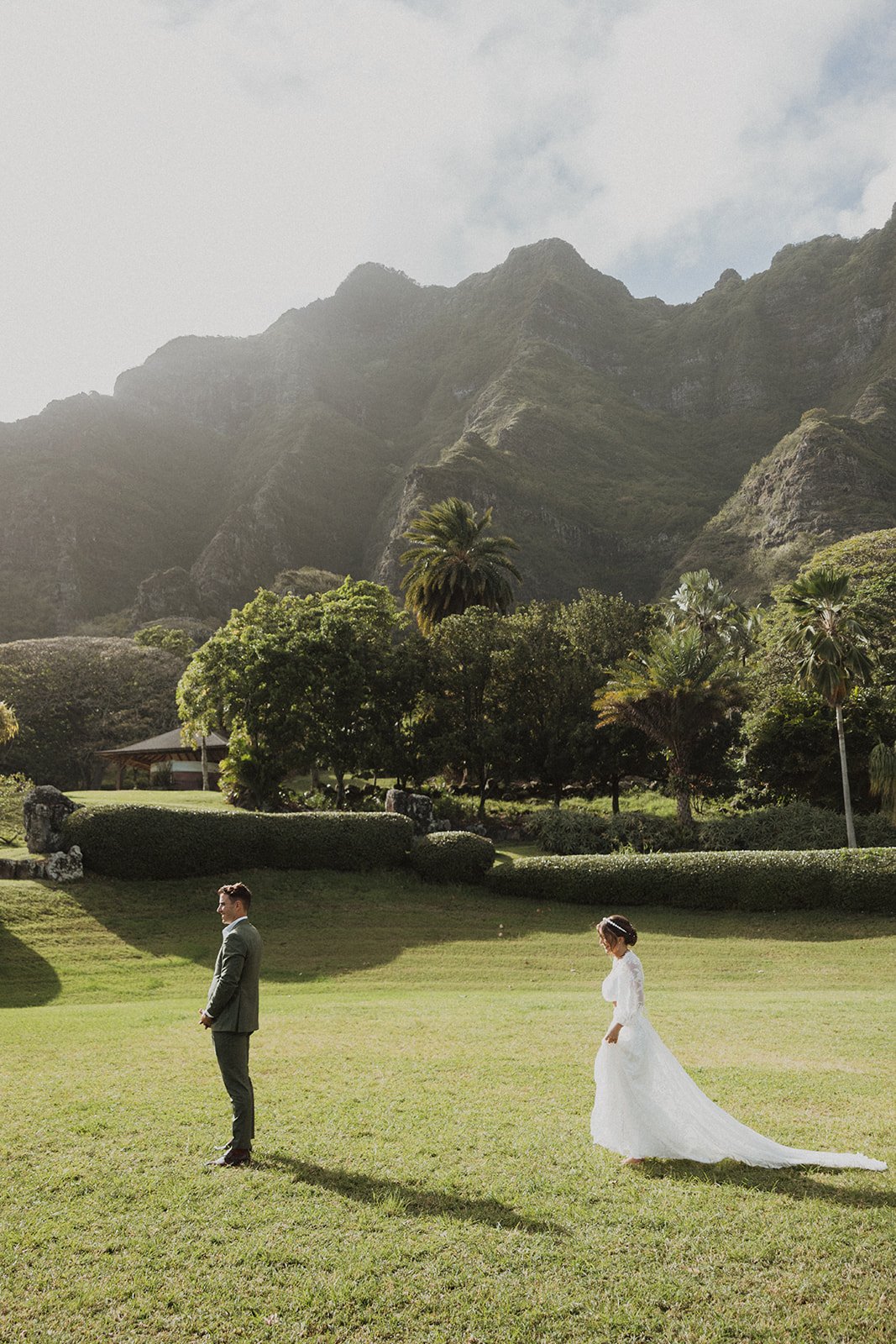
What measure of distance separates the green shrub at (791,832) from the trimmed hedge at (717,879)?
5127 millimetres

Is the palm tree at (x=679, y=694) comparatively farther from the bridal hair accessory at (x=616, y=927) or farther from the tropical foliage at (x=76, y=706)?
the tropical foliage at (x=76, y=706)

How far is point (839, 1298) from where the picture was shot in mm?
4723

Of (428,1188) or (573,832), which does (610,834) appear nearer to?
(573,832)

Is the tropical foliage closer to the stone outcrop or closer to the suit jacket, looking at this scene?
the stone outcrop

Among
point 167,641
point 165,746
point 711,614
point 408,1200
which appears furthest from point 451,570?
point 167,641

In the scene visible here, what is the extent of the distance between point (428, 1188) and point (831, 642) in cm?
2714

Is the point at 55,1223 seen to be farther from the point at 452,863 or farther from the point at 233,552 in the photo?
the point at 233,552

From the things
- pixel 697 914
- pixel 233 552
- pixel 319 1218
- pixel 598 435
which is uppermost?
pixel 598 435

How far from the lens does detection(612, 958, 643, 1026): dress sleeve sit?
7.04 metres

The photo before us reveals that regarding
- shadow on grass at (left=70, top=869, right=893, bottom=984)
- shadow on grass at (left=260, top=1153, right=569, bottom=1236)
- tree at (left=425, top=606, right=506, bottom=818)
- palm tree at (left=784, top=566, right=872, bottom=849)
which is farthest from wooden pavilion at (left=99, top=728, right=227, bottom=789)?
shadow on grass at (left=260, top=1153, right=569, bottom=1236)

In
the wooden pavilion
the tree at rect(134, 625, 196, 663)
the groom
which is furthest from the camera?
the tree at rect(134, 625, 196, 663)

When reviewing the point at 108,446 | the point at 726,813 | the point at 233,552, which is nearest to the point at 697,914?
the point at 726,813

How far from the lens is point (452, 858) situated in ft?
86.3

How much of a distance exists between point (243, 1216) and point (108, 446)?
188127mm
